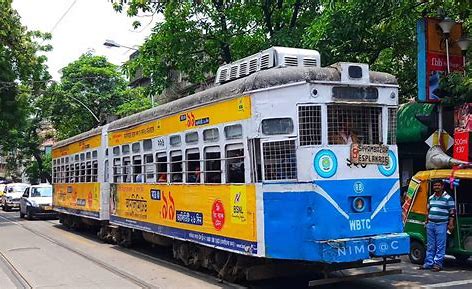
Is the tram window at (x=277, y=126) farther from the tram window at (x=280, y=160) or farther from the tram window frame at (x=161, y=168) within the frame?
the tram window frame at (x=161, y=168)

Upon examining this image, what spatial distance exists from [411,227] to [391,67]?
6376 millimetres

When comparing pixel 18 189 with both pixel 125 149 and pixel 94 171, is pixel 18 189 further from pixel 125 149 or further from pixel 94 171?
pixel 125 149

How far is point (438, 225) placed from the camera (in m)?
10.1

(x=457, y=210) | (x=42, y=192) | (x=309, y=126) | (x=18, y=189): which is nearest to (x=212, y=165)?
(x=309, y=126)

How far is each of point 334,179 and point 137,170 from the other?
6.19m

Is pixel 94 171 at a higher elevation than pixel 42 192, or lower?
higher

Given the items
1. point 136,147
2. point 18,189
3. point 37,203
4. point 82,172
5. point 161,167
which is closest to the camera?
point 161,167

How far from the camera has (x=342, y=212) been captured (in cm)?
764

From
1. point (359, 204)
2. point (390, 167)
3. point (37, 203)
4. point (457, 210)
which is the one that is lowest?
point (37, 203)

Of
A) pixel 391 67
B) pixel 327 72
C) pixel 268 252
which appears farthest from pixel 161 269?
pixel 391 67

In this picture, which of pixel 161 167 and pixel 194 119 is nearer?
pixel 194 119

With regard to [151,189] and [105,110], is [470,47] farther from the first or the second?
[105,110]

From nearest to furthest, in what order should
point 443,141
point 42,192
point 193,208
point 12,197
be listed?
point 193,208, point 443,141, point 42,192, point 12,197

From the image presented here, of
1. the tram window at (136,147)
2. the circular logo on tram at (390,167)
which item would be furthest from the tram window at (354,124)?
the tram window at (136,147)
